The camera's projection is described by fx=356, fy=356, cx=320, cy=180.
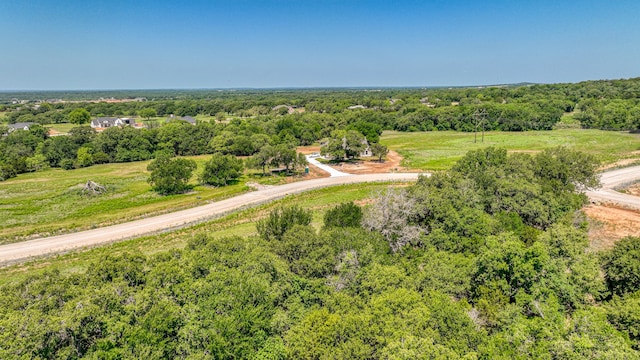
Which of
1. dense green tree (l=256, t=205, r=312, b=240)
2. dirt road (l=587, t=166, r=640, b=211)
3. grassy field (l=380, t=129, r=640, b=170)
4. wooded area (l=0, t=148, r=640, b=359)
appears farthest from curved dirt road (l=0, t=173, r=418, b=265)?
dirt road (l=587, t=166, r=640, b=211)

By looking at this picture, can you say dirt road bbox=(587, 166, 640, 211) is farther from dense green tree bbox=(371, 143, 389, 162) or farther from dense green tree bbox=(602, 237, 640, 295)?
dense green tree bbox=(371, 143, 389, 162)

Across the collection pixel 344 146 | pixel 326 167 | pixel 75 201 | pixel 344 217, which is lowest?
pixel 75 201

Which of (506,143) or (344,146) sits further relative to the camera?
(506,143)

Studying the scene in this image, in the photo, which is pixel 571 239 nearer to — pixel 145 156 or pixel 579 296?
pixel 579 296

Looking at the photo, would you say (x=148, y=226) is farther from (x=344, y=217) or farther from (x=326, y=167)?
(x=326, y=167)

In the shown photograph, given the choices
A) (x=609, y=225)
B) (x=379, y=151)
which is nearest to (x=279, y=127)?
(x=379, y=151)

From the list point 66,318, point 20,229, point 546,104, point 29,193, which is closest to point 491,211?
point 66,318
